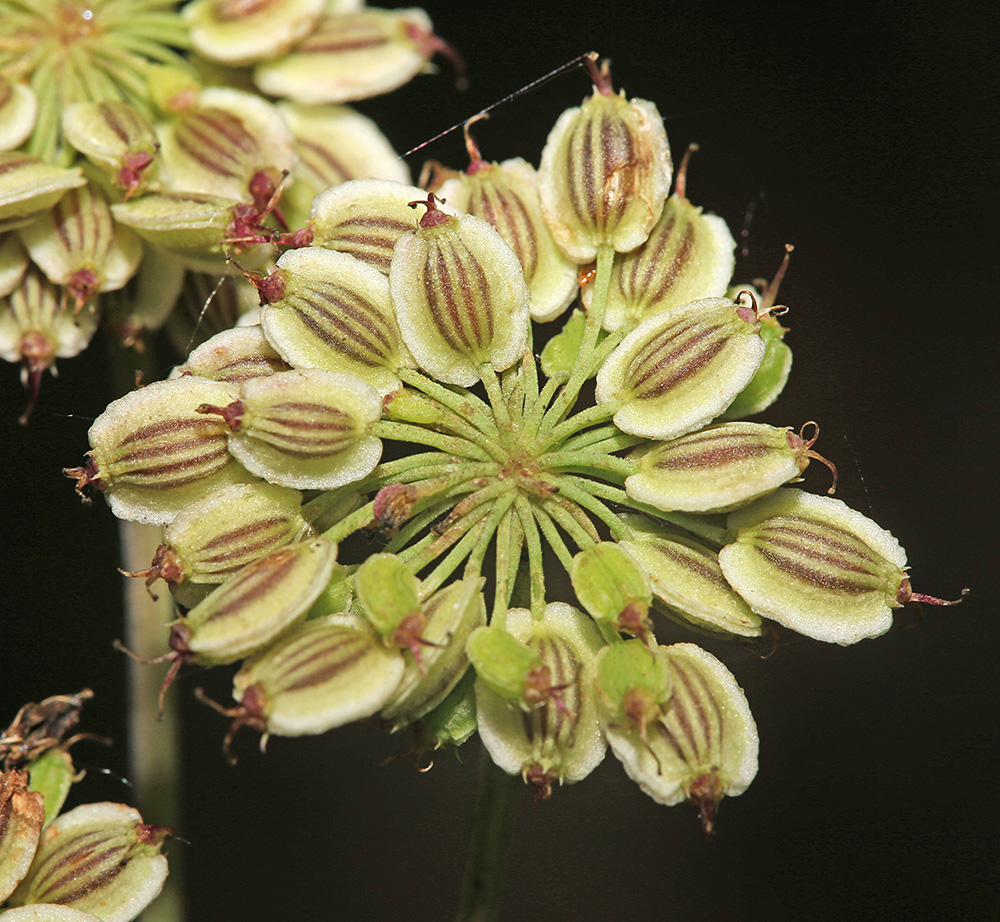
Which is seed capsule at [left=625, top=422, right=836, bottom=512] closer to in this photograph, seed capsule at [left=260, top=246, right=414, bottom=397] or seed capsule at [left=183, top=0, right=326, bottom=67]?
seed capsule at [left=260, top=246, right=414, bottom=397]

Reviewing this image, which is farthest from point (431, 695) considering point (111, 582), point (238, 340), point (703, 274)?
point (111, 582)

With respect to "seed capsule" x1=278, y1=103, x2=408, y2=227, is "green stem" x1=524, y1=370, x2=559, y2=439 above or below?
below

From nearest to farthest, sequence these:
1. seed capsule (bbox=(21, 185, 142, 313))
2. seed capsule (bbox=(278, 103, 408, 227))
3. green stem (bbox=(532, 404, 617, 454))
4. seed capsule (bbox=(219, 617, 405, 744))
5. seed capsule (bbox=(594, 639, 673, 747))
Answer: seed capsule (bbox=(219, 617, 405, 744)) < seed capsule (bbox=(594, 639, 673, 747)) < green stem (bbox=(532, 404, 617, 454)) < seed capsule (bbox=(21, 185, 142, 313)) < seed capsule (bbox=(278, 103, 408, 227))

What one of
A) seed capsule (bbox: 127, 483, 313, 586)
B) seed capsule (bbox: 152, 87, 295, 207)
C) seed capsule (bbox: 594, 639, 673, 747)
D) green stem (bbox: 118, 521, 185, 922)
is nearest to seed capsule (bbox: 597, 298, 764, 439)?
seed capsule (bbox: 594, 639, 673, 747)

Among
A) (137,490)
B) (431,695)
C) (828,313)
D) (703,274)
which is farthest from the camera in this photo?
(828,313)

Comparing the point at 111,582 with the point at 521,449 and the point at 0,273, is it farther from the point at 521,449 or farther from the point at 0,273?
the point at 521,449
